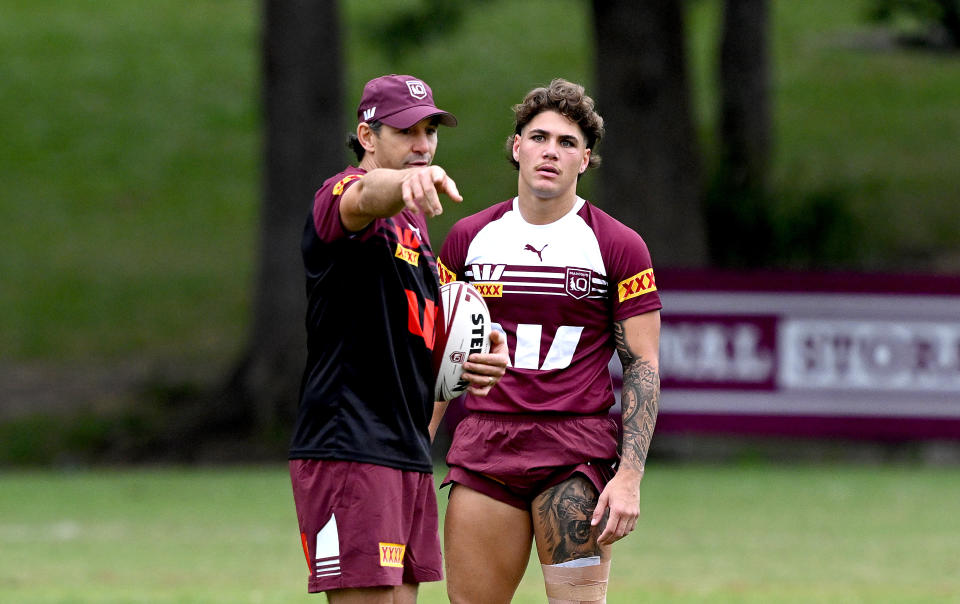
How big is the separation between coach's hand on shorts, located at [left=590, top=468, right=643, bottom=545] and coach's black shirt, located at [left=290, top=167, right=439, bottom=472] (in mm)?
754

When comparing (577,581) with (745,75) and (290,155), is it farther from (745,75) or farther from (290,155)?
(745,75)

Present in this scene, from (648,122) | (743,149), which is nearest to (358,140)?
(648,122)

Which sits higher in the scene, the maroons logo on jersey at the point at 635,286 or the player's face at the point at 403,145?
the player's face at the point at 403,145

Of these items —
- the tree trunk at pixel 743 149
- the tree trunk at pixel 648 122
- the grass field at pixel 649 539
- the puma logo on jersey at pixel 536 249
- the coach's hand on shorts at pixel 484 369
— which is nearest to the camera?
the coach's hand on shorts at pixel 484 369

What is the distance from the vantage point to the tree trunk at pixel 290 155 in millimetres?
19484

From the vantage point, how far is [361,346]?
17.2 ft

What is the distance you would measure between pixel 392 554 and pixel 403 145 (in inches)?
54.9

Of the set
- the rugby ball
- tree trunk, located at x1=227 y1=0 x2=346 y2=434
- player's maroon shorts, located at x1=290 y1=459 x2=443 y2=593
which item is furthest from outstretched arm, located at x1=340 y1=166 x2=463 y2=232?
tree trunk, located at x1=227 y1=0 x2=346 y2=434

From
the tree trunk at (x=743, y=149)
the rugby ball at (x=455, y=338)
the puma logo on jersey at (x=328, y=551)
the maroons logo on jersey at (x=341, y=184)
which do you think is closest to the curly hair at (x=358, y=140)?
the maroons logo on jersey at (x=341, y=184)

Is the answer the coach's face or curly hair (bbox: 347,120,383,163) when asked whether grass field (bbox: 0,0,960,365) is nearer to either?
curly hair (bbox: 347,120,383,163)

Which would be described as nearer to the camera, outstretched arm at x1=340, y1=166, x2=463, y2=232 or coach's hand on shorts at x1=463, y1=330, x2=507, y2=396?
outstretched arm at x1=340, y1=166, x2=463, y2=232

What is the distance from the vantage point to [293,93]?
1959cm

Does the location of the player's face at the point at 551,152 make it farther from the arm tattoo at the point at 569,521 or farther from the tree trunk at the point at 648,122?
the tree trunk at the point at 648,122

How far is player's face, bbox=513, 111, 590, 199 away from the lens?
584cm
